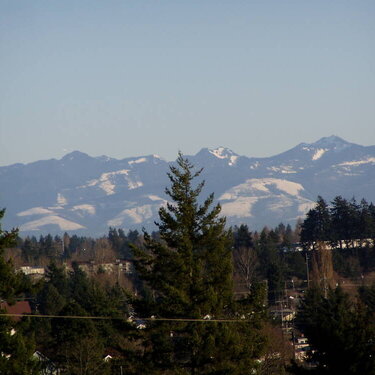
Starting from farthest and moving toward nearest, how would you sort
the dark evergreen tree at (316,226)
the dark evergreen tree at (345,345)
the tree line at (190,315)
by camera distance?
the dark evergreen tree at (316,226)
the dark evergreen tree at (345,345)
the tree line at (190,315)

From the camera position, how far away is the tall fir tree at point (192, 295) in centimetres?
2523

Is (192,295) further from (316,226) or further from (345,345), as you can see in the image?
(316,226)

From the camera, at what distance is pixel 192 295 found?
25906 mm

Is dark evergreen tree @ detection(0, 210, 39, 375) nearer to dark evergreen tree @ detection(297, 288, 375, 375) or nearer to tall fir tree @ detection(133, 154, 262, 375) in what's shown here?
tall fir tree @ detection(133, 154, 262, 375)

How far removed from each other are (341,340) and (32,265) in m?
92.6

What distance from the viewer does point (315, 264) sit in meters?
79.4

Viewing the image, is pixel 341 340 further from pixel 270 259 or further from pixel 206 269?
pixel 270 259

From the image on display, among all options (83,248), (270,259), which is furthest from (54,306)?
(83,248)

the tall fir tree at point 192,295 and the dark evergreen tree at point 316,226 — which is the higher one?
the dark evergreen tree at point 316,226

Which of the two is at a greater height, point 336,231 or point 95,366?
point 336,231

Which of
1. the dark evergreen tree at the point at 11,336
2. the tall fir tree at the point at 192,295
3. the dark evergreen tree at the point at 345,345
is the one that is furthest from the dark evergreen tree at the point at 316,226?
the dark evergreen tree at the point at 11,336

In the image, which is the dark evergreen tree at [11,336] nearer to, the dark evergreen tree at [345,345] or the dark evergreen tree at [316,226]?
the dark evergreen tree at [345,345]

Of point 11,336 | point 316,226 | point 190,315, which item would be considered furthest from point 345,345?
point 316,226

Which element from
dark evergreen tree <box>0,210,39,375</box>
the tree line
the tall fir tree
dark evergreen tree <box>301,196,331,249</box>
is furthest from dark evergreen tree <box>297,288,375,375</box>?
dark evergreen tree <box>301,196,331,249</box>
